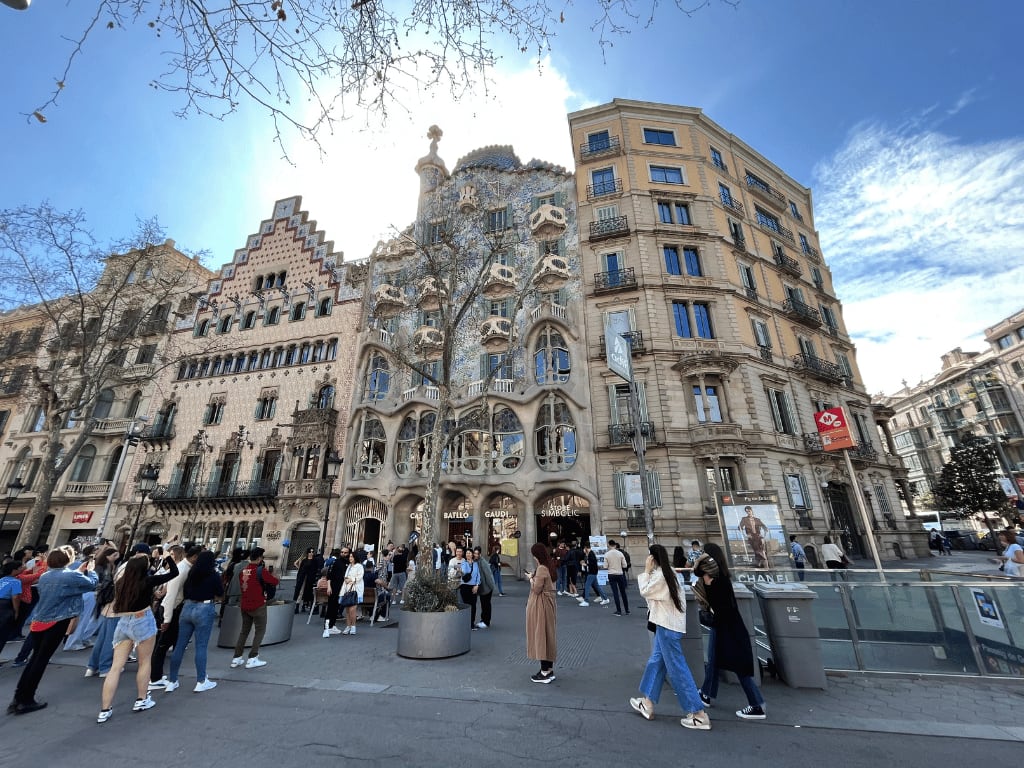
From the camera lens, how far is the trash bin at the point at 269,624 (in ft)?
27.0

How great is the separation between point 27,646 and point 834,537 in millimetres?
25769

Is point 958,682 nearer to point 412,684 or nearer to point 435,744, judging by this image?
point 435,744

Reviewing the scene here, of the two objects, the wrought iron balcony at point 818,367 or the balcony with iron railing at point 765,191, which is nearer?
the wrought iron balcony at point 818,367

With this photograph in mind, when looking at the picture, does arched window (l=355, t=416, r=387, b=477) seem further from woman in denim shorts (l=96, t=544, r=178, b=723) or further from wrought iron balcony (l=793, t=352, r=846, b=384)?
wrought iron balcony (l=793, t=352, r=846, b=384)

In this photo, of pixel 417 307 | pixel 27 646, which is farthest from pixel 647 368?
pixel 27 646

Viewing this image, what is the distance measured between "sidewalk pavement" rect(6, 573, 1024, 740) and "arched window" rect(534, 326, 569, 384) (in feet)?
45.5

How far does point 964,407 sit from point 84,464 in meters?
84.9

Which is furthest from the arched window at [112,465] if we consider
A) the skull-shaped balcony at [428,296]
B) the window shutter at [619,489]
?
the window shutter at [619,489]

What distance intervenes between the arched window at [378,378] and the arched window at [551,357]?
958 centimetres

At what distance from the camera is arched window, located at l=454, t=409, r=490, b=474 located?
21531 mm

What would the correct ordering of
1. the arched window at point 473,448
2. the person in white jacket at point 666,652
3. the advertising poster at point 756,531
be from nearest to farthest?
the person in white jacket at point 666,652 < the advertising poster at point 756,531 < the arched window at point 473,448

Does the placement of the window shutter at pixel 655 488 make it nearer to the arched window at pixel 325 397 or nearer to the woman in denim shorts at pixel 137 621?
the woman in denim shorts at pixel 137 621

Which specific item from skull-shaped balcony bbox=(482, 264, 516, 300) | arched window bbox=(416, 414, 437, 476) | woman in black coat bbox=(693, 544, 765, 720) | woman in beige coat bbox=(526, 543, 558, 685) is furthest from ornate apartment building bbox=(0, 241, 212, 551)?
woman in black coat bbox=(693, 544, 765, 720)

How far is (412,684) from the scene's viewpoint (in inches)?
235
